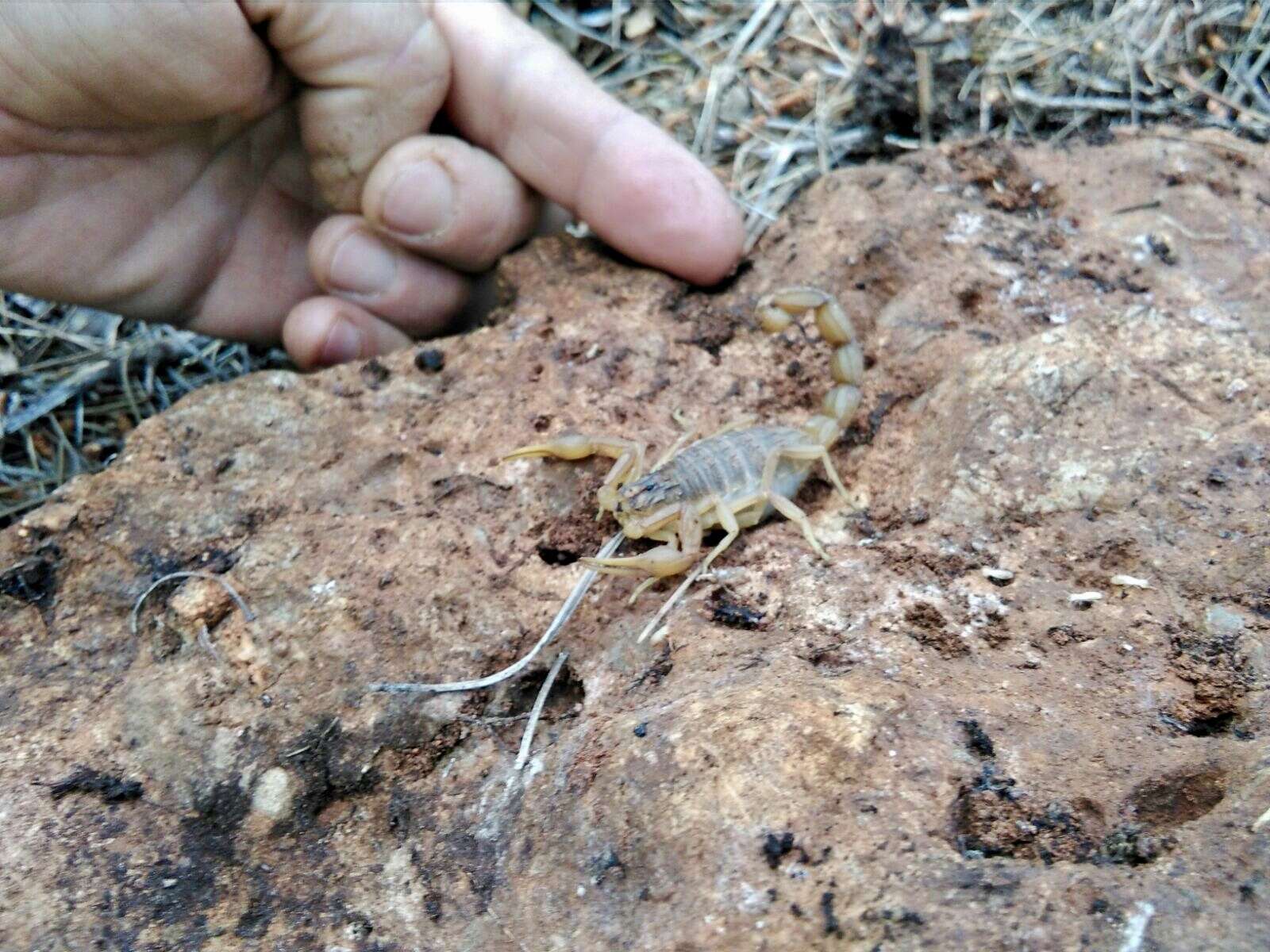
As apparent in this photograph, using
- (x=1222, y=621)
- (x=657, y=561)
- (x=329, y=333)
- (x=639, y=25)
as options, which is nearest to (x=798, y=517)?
(x=657, y=561)

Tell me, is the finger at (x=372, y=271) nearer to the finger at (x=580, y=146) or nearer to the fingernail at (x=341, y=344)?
the fingernail at (x=341, y=344)

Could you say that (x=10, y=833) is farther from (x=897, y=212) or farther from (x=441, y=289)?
(x=897, y=212)

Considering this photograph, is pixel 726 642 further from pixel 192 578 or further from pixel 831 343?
pixel 192 578

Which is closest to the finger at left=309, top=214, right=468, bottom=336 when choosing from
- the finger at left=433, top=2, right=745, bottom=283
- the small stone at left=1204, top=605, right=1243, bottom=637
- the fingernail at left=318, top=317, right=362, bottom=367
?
the fingernail at left=318, top=317, right=362, bottom=367

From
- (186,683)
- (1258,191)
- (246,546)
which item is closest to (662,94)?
(1258,191)

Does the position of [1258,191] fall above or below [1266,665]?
above

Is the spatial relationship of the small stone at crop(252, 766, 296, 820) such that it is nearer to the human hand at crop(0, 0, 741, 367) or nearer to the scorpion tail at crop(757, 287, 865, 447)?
the scorpion tail at crop(757, 287, 865, 447)

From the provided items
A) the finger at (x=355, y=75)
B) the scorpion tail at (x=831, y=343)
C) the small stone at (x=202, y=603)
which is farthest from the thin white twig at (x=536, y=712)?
the finger at (x=355, y=75)
